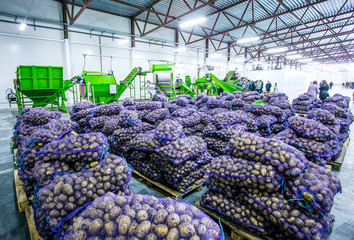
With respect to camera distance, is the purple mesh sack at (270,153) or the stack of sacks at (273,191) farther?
the purple mesh sack at (270,153)

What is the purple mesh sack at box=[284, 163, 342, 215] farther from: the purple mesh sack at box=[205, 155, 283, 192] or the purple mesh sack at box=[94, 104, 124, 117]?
the purple mesh sack at box=[94, 104, 124, 117]

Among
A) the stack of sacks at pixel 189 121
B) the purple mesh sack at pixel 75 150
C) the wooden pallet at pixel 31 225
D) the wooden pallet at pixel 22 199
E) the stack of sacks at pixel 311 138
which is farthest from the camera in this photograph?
the stack of sacks at pixel 189 121

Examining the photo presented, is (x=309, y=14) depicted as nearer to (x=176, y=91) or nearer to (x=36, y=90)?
(x=176, y=91)

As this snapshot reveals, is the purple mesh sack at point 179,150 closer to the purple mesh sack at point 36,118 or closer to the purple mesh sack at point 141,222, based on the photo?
the purple mesh sack at point 141,222

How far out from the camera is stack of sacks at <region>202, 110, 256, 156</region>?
3652mm

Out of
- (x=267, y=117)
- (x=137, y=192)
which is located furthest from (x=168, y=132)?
(x=267, y=117)

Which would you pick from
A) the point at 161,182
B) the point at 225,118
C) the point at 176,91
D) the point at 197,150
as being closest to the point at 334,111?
the point at 225,118

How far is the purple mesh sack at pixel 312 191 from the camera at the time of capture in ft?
5.76

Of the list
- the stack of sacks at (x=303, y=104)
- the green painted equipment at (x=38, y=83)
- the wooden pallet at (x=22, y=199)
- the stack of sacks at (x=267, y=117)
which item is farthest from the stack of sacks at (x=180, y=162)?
the green painted equipment at (x=38, y=83)

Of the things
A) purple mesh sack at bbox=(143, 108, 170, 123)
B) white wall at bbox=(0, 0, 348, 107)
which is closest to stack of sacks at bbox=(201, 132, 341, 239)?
purple mesh sack at bbox=(143, 108, 170, 123)

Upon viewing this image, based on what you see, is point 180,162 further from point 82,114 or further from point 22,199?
point 82,114

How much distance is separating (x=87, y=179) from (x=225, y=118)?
113 inches

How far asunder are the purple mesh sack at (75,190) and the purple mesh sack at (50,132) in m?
1.04

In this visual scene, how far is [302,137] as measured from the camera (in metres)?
Result: 3.05
